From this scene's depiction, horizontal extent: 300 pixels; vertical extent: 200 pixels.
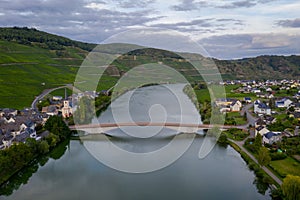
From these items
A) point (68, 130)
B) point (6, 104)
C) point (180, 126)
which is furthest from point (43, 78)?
point (180, 126)

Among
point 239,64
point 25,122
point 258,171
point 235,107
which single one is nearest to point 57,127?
point 25,122

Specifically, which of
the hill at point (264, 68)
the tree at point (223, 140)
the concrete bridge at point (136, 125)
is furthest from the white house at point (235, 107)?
the hill at point (264, 68)

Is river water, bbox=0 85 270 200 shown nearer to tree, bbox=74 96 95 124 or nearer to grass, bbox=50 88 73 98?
tree, bbox=74 96 95 124

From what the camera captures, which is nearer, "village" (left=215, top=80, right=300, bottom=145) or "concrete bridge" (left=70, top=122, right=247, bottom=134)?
"village" (left=215, top=80, right=300, bottom=145)

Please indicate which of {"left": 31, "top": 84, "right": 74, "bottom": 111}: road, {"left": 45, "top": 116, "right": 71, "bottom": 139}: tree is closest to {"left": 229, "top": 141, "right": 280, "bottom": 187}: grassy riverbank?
{"left": 45, "top": 116, "right": 71, "bottom": 139}: tree

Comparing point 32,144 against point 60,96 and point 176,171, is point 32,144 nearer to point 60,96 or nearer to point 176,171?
point 176,171

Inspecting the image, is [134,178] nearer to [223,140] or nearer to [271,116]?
[223,140]

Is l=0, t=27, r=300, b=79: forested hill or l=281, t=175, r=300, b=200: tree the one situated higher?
l=0, t=27, r=300, b=79: forested hill
